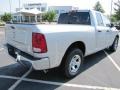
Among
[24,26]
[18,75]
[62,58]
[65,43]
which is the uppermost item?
[24,26]

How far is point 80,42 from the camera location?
249 inches

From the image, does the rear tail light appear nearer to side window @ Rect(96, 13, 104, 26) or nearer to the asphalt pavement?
the asphalt pavement

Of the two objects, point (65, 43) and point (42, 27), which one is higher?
point (42, 27)

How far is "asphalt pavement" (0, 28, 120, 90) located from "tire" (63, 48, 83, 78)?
166mm

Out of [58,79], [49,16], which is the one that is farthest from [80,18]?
[49,16]

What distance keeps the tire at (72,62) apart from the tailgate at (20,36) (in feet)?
3.72

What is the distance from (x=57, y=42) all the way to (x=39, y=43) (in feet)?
1.59

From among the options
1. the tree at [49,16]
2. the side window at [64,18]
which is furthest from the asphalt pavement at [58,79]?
the tree at [49,16]

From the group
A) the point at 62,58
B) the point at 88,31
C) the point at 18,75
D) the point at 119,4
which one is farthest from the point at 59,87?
the point at 119,4

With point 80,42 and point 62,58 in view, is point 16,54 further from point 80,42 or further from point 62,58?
point 80,42

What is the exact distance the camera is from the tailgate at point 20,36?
508cm

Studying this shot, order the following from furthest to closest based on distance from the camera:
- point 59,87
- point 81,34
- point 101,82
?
1. point 81,34
2. point 101,82
3. point 59,87

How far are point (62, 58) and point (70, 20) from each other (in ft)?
8.45

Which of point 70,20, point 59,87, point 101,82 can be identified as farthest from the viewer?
point 70,20
